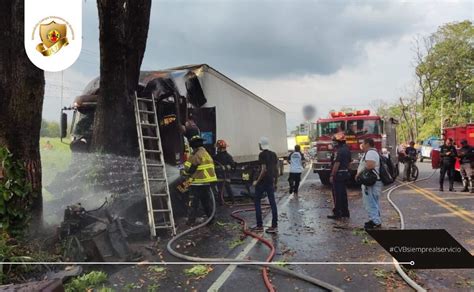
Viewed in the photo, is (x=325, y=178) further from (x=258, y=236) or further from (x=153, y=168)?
(x=153, y=168)

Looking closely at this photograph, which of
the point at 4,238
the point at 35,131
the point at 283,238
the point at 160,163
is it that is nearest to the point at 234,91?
the point at 160,163

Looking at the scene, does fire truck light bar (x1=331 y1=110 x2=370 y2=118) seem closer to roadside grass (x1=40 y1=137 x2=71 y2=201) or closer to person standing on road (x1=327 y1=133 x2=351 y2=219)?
person standing on road (x1=327 y1=133 x2=351 y2=219)

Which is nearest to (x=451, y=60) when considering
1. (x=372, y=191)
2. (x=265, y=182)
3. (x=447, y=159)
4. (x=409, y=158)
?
(x=372, y=191)

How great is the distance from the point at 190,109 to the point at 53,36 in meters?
5.68

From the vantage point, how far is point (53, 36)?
142 inches

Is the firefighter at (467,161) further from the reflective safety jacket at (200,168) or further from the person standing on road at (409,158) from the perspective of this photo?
the reflective safety jacket at (200,168)

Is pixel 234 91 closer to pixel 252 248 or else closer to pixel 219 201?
pixel 219 201

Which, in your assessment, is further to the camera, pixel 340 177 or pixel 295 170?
pixel 295 170

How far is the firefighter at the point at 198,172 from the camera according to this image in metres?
7.70

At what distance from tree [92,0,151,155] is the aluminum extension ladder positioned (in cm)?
27

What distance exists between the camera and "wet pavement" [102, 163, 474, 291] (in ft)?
15.1

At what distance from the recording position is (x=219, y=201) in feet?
35.0

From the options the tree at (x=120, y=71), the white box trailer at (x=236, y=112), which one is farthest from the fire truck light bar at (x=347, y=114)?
the tree at (x=120, y=71)

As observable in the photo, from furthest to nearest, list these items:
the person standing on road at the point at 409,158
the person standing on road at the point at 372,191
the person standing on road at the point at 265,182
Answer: the person standing on road at the point at 409,158 < the person standing on road at the point at 265,182 < the person standing on road at the point at 372,191
